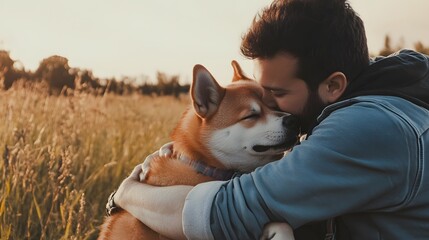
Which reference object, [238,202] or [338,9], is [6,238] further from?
[338,9]

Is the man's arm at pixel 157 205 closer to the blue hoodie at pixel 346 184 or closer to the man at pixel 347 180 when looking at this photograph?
the man at pixel 347 180

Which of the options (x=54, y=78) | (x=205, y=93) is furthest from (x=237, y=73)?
(x=54, y=78)

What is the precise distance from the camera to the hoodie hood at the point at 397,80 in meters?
2.50

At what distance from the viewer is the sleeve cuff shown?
2348 mm

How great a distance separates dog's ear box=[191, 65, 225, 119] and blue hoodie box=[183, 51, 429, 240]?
2.89ft

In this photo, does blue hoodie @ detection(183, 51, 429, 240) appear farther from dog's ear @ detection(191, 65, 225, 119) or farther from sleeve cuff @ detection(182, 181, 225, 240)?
dog's ear @ detection(191, 65, 225, 119)

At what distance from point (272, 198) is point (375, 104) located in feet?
1.63

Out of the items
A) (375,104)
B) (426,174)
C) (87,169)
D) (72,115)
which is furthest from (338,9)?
(72,115)

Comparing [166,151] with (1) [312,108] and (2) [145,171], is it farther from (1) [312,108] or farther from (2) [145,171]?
(1) [312,108]

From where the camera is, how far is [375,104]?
233 cm

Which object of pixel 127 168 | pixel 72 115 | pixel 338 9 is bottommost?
pixel 127 168

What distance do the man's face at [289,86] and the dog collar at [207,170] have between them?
1.40ft

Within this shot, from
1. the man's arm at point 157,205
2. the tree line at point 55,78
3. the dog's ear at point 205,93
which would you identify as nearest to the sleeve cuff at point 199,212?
the man's arm at point 157,205

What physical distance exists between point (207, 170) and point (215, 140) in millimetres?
237
